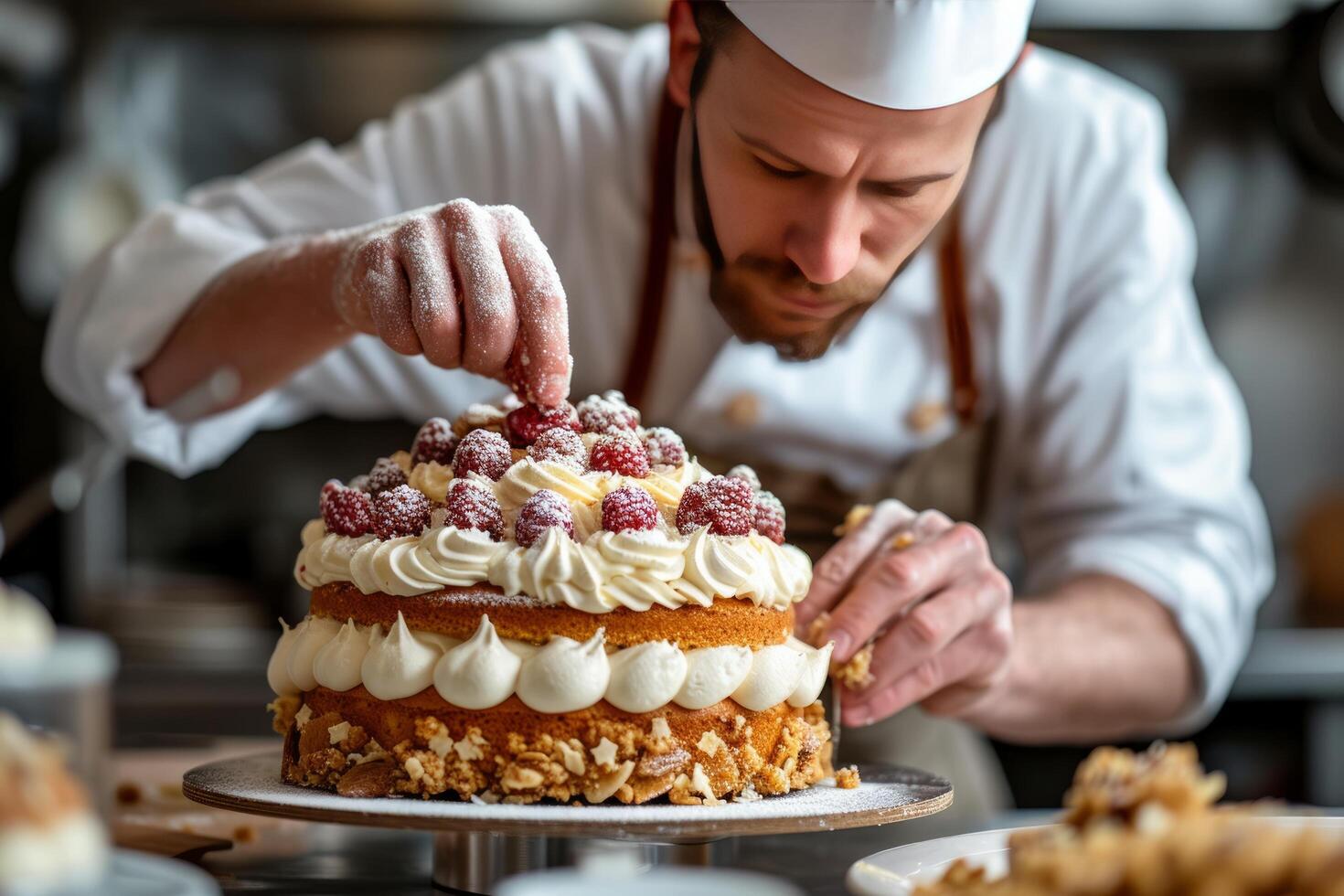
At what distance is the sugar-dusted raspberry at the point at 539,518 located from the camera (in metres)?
1.14

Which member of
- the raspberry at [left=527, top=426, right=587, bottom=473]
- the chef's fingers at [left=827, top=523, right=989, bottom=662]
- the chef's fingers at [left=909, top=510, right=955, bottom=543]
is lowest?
the chef's fingers at [left=827, top=523, right=989, bottom=662]

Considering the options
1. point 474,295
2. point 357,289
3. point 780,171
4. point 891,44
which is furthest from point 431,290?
point 891,44

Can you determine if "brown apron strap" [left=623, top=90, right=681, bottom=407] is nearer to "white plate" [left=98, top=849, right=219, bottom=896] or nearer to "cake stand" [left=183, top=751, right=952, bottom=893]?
"cake stand" [left=183, top=751, right=952, bottom=893]

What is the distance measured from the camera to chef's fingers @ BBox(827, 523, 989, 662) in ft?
4.38

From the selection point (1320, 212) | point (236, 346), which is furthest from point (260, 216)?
point (1320, 212)

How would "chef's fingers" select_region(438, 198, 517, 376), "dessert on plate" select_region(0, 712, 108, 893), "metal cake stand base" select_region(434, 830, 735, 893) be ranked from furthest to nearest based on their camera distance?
1. "chef's fingers" select_region(438, 198, 517, 376)
2. "metal cake stand base" select_region(434, 830, 735, 893)
3. "dessert on plate" select_region(0, 712, 108, 893)

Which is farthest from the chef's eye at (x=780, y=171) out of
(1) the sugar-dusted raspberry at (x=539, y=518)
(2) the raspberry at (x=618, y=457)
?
(1) the sugar-dusted raspberry at (x=539, y=518)

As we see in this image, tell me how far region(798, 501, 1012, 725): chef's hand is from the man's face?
0.77ft

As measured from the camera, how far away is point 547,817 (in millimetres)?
1022

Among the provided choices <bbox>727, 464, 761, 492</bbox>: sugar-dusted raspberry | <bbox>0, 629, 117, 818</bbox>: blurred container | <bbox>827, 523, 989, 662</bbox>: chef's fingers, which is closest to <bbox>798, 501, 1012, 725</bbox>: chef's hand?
<bbox>827, 523, 989, 662</bbox>: chef's fingers

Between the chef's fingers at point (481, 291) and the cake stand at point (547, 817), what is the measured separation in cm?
37

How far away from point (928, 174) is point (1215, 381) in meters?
0.84

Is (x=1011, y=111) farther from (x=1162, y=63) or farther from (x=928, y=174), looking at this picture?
(x=1162, y=63)

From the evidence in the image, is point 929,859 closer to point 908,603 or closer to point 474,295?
point 908,603
